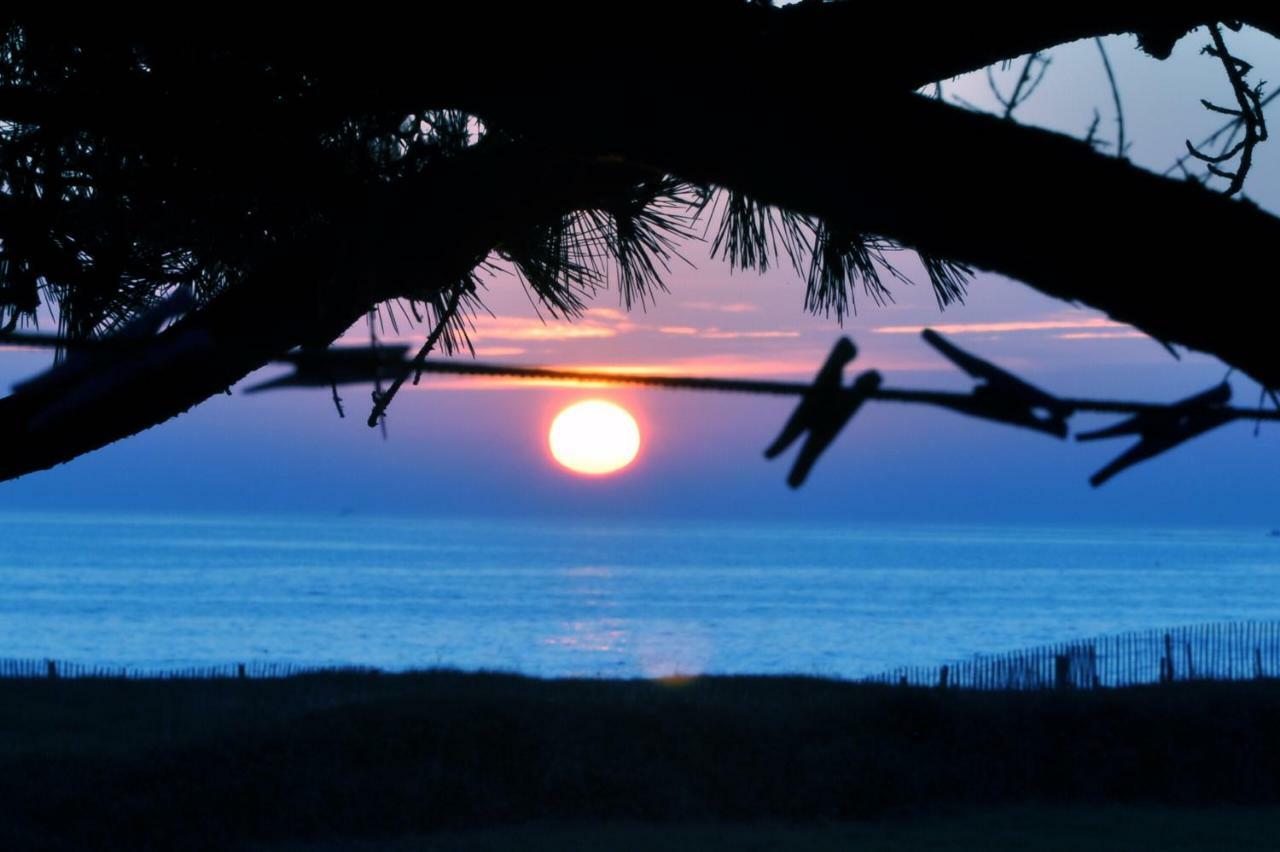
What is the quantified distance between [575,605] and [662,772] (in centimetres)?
6786

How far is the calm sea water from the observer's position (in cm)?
5681

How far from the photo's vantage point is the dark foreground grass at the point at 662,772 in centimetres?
1430

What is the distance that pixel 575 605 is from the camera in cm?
8331

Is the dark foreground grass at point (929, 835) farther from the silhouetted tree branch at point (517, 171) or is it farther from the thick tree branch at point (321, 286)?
the thick tree branch at point (321, 286)

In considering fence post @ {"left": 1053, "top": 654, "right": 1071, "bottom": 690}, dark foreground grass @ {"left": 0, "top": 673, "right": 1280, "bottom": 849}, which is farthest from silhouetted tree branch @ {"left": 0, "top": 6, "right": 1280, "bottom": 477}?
fence post @ {"left": 1053, "top": 654, "right": 1071, "bottom": 690}

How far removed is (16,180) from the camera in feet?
10.7

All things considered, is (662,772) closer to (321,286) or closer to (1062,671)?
(1062,671)

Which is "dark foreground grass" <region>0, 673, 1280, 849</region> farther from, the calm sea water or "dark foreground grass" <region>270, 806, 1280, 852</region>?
the calm sea water

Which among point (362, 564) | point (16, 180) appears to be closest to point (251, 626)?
point (362, 564)

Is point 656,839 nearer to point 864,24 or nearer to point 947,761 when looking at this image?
point 947,761

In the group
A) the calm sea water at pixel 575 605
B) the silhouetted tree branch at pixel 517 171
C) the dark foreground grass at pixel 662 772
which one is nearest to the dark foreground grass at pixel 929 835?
the dark foreground grass at pixel 662 772

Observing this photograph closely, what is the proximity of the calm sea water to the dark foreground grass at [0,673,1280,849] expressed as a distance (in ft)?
102

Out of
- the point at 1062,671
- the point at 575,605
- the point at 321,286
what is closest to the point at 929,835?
the point at 1062,671

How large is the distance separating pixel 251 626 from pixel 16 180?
67947 mm
